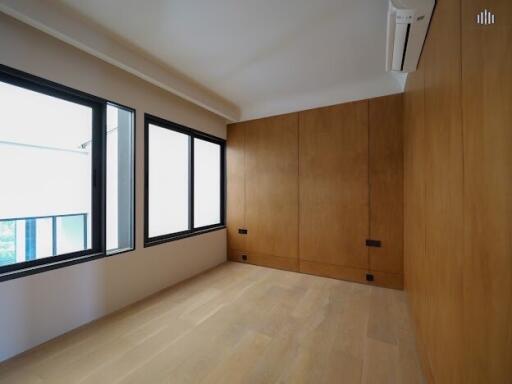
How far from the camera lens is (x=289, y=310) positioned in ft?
7.96

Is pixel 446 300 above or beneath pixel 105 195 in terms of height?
beneath

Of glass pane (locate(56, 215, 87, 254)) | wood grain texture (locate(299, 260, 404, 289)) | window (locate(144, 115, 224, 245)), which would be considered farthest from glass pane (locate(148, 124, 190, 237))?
wood grain texture (locate(299, 260, 404, 289))

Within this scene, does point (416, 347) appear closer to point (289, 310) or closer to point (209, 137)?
point (289, 310)

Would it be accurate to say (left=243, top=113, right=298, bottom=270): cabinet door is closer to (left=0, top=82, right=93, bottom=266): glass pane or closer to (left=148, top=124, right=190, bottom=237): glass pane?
(left=148, top=124, right=190, bottom=237): glass pane

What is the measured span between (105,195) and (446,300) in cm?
292

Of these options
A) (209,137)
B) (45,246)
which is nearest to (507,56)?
(45,246)

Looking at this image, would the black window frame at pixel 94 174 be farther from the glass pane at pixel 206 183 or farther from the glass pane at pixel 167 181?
the glass pane at pixel 206 183

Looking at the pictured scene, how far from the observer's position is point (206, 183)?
13.1ft

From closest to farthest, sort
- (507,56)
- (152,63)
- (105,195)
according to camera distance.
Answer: (507,56) < (105,195) < (152,63)

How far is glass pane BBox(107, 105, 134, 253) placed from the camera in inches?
101

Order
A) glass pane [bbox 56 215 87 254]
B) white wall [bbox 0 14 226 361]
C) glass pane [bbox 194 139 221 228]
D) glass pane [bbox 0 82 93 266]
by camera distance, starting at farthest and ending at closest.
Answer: glass pane [bbox 194 139 221 228], glass pane [bbox 56 215 87 254], glass pane [bbox 0 82 93 266], white wall [bbox 0 14 226 361]

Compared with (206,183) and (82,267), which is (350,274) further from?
(82,267)

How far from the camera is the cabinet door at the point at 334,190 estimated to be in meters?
3.10

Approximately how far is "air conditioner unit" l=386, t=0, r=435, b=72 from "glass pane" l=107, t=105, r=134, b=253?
8.88 ft
